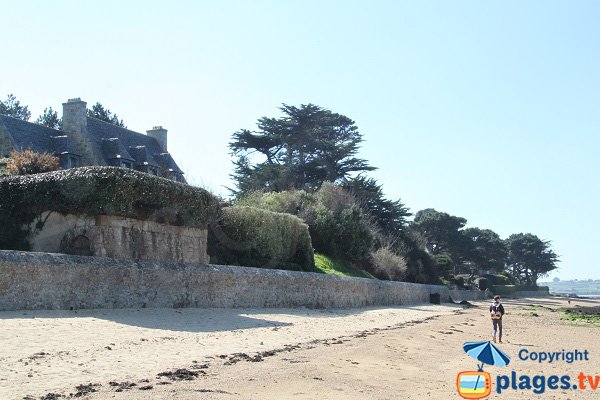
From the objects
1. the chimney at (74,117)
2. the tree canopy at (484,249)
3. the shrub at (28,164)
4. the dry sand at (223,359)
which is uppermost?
the chimney at (74,117)

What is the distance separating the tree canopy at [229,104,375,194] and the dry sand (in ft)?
99.8

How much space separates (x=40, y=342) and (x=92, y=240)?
6710 mm

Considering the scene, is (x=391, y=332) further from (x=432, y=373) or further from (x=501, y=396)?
(x=501, y=396)

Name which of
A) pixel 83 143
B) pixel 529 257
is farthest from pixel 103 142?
pixel 529 257

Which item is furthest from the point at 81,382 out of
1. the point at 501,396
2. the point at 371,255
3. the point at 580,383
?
the point at 371,255

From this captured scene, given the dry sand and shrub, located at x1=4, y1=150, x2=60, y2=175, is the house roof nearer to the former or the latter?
shrub, located at x1=4, y1=150, x2=60, y2=175

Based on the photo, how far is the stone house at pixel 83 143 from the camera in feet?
96.7

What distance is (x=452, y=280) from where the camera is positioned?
5966cm

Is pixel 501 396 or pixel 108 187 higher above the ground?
pixel 108 187

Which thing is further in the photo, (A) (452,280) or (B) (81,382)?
(A) (452,280)

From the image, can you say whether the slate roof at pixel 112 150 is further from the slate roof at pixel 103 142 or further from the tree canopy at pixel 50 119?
the tree canopy at pixel 50 119

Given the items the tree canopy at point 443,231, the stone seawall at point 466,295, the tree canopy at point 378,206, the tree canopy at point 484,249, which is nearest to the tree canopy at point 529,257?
the tree canopy at point 484,249

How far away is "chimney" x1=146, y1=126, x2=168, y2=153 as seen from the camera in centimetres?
3912

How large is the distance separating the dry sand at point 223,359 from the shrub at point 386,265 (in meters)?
20.3
